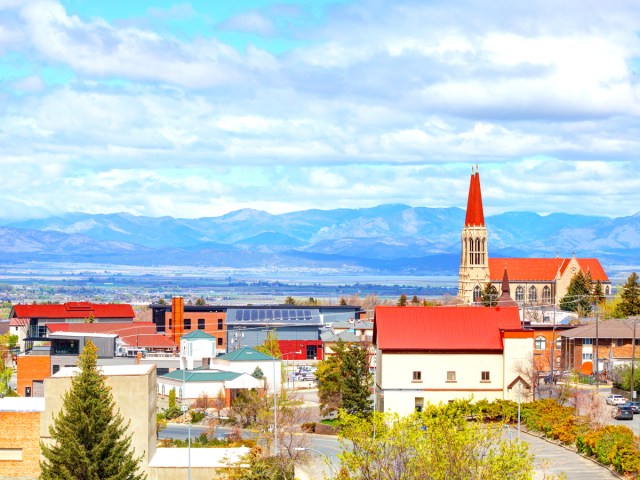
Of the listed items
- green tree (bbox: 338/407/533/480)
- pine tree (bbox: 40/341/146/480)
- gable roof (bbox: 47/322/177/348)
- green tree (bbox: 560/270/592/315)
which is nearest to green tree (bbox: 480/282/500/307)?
green tree (bbox: 560/270/592/315)

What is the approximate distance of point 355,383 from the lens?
81.0m

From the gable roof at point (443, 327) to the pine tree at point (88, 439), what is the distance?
36710 millimetres

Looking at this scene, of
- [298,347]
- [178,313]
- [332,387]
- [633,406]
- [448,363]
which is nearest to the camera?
[633,406]

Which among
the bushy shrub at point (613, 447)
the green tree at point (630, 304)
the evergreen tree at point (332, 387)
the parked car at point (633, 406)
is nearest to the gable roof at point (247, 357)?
the evergreen tree at point (332, 387)

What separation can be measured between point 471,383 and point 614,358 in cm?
2596

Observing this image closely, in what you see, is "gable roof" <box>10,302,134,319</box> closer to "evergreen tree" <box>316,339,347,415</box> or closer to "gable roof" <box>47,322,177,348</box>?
"gable roof" <box>47,322,177,348</box>

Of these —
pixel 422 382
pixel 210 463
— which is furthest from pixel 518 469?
pixel 422 382

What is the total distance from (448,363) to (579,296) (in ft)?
317

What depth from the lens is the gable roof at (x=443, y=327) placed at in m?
84.9

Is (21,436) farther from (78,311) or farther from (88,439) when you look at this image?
(78,311)

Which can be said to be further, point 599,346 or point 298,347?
point 298,347

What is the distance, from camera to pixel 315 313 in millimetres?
163125

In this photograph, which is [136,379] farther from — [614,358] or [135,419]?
[614,358]

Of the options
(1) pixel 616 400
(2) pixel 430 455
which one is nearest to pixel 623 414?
(1) pixel 616 400
